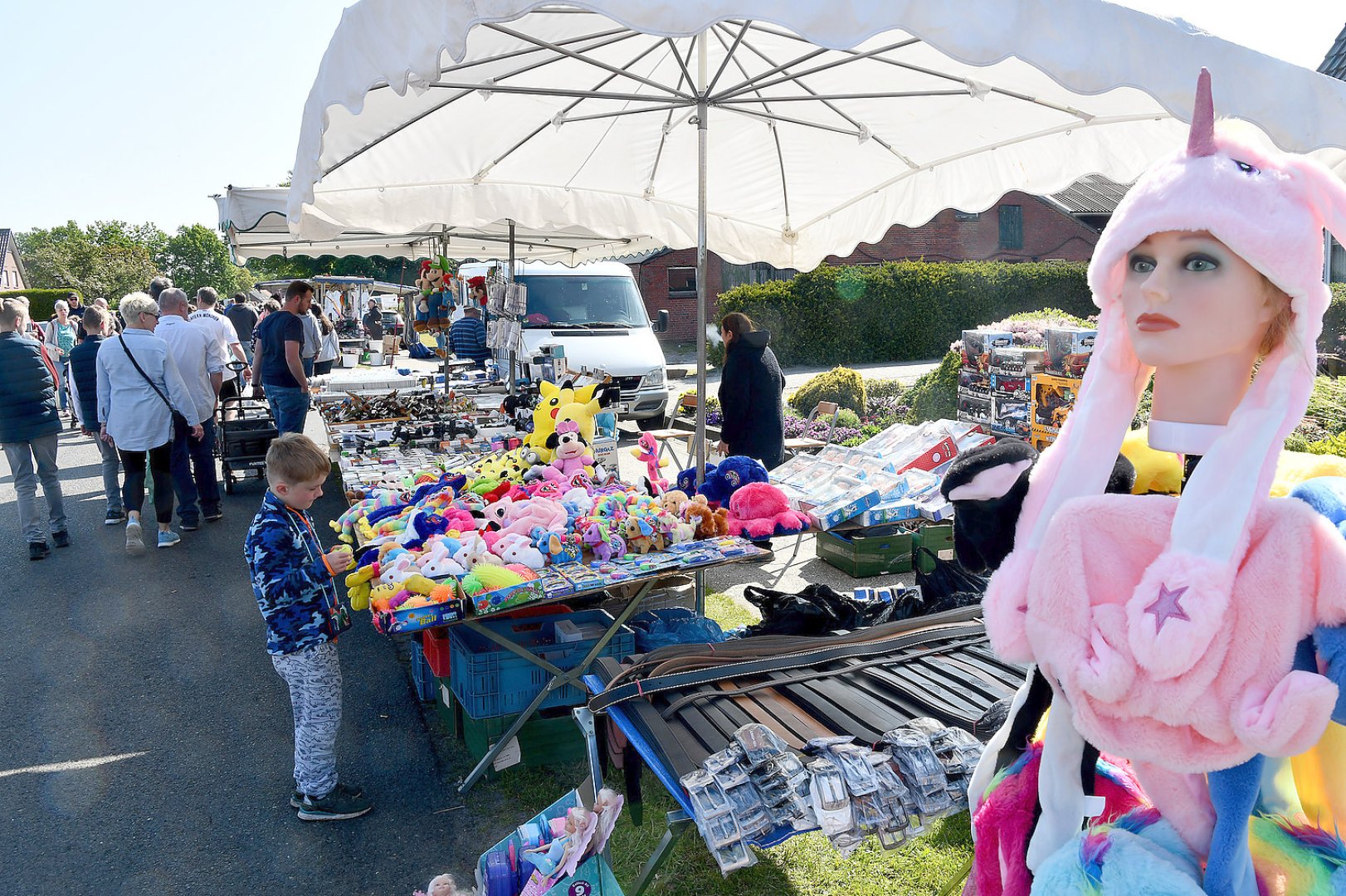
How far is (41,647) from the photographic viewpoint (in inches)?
209

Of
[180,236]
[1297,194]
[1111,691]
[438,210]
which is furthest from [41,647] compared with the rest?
[180,236]

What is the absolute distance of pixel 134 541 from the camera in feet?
23.1

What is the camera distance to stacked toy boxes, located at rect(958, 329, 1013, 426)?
6.36 m

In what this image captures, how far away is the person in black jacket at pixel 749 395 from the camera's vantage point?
6309 mm

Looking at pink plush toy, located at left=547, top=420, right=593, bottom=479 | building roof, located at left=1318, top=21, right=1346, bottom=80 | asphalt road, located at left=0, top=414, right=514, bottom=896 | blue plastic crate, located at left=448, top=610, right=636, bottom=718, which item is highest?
building roof, located at left=1318, top=21, right=1346, bottom=80

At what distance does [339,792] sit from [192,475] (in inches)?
207

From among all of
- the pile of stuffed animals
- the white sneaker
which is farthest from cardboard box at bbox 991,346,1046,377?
the white sneaker

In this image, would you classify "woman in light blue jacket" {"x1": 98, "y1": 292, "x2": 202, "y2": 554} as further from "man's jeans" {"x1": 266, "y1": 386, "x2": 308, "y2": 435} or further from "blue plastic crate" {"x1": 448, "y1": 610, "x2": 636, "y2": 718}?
"blue plastic crate" {"x1": 448, "y1": 610, "x2": 636, "y2": 718}

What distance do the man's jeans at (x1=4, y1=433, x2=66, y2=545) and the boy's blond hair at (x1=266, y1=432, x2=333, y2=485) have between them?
4658mm

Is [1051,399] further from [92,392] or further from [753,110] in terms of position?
[92,392]

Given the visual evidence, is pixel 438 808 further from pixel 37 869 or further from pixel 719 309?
pixel 719 309

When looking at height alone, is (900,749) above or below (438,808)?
above

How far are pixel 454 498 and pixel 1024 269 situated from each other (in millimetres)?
21576

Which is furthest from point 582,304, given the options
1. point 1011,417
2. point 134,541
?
point 1011,417
